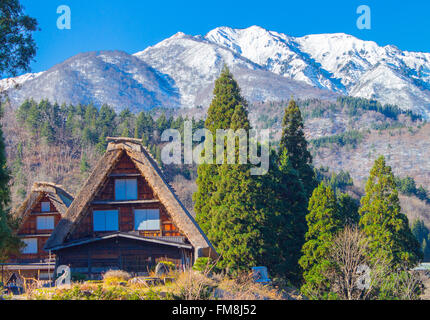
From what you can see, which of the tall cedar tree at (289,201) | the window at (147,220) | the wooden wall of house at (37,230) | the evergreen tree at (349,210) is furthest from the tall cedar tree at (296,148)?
the wooden wall of house at (37,230)

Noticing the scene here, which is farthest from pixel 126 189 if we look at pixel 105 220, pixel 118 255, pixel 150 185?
pixel 118 255

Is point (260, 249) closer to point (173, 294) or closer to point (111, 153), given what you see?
point (111, 153)

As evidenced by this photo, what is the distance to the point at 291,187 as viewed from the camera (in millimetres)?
34969

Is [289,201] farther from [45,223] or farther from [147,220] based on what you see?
[45,223]

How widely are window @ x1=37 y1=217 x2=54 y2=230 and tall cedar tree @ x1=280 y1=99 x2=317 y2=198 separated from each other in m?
16.5

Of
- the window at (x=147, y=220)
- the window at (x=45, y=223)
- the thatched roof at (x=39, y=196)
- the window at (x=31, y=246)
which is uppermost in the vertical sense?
the thatched roof at (x=39, y=196)

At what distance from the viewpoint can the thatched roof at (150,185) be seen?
74.7 ft

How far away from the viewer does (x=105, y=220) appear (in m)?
24.4

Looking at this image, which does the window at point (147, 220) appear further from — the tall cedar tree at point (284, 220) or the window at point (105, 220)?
the tall cedar tree at point (284, 220)

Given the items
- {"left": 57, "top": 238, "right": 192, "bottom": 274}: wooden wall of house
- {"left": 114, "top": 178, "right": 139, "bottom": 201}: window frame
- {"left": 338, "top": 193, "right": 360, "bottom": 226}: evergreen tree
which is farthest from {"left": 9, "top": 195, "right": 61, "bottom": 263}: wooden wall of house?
{"left": 338, "top": 193, "right": 360, "bottom": 226}: evergreen tree

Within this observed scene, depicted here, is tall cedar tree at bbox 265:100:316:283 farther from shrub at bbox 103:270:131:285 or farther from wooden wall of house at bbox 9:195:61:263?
wooden wall of house at bbox 9:195:61:263
